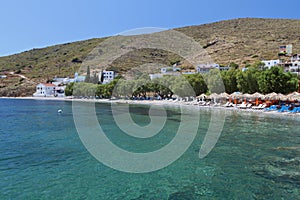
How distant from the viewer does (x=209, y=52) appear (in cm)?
11362

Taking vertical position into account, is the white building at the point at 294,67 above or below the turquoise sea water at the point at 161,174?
above

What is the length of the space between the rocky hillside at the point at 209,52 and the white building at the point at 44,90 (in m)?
5.63

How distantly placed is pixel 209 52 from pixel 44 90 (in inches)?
2939

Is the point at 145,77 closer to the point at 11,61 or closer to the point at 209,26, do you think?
the point at 209,26

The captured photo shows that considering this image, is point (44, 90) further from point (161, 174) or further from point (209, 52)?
point (161, 174)

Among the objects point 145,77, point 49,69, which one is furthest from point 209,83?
point 49,69

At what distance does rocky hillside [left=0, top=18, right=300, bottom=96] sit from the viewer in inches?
4016

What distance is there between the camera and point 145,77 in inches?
2876

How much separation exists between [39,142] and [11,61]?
165255mm

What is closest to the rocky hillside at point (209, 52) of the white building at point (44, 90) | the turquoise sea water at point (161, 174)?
the white building at point (44, 90)

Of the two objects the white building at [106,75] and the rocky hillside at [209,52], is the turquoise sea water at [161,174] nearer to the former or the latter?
the rocky hillside at [209,52]

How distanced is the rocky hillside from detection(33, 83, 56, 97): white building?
5630 millimetres

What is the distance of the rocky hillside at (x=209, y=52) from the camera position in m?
102

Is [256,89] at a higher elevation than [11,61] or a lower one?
lower
